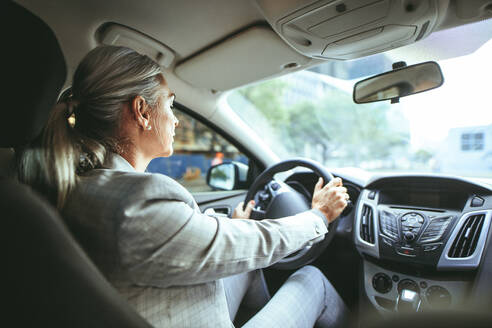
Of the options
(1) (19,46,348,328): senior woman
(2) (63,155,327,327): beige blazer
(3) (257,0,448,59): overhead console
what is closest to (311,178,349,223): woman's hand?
(1) (19,46,348,328): senior woman

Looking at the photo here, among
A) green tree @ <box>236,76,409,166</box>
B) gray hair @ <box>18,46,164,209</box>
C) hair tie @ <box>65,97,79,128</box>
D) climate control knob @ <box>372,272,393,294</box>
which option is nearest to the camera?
gray hair @ <box>18,46,164,209</box>

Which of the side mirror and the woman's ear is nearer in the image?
the woman's ear

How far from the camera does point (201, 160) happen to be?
3.11 metres

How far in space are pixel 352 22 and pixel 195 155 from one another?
207cm

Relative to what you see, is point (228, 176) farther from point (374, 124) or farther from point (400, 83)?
point (374, 124)

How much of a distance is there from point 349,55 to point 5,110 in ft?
5.34

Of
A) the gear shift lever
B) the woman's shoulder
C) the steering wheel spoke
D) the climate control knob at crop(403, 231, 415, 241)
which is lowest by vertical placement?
the gear shift lever

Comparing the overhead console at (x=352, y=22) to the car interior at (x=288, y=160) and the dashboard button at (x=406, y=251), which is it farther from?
the dashboard button at (x=406, y=251)

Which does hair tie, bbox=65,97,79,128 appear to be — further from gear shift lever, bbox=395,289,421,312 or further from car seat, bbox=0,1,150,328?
gear shift lever, bbox=395,289,421,312

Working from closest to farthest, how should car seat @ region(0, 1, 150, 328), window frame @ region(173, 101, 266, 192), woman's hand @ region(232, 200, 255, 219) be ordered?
car seat @ region(0, 1, 150, 328)
woman's hand @ region(232, 200, 255, 219)
window frame @ region(173, 101, 266, 192)

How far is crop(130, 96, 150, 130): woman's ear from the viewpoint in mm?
1144

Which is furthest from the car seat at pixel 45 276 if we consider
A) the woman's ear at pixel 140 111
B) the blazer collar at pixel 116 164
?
the woman's ear at pixel 140 111

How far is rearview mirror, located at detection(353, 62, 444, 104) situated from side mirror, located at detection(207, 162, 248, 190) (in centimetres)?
131

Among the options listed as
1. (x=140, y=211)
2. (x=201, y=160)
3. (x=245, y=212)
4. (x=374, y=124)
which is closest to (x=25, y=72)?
(x=140, y=211)
